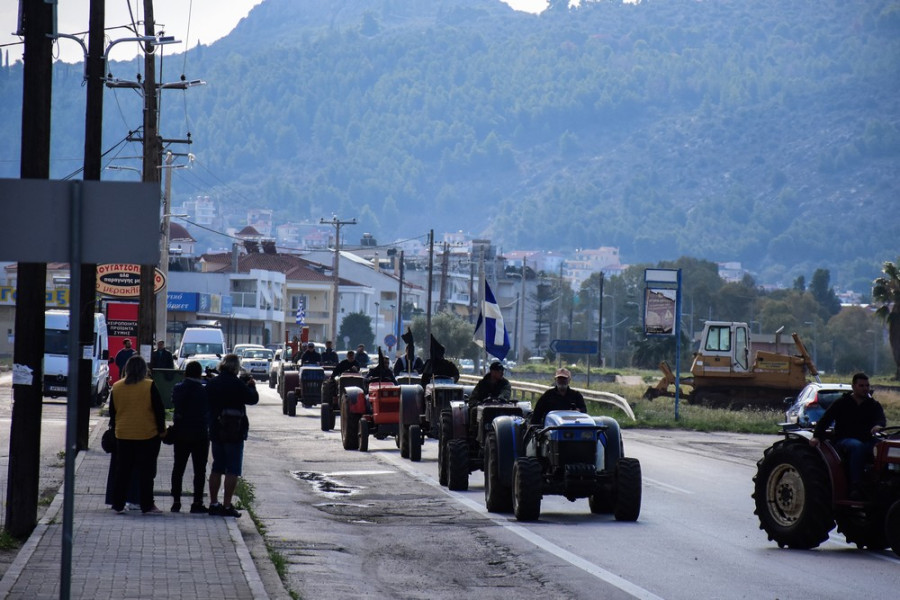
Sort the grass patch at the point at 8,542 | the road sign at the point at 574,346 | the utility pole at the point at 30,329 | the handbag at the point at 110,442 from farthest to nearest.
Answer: the road sign at the point at 574,346 → the handbag at the point at 110,442 → the utility pole at the point at 30,329 → the grass patch at the point at 8,542

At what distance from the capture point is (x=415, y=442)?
24.1 m

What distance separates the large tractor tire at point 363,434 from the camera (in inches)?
1040

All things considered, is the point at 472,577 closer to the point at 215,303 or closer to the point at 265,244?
the point at 215,303

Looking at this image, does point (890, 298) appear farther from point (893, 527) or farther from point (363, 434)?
point (893, 527)

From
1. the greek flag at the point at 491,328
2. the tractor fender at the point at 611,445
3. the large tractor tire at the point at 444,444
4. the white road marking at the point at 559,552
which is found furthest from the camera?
the greek flag at the point at 491,328

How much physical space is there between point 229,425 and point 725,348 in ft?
129

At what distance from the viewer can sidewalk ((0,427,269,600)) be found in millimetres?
10172

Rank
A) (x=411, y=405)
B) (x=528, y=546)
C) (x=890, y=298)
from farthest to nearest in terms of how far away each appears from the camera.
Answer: (x=890, y=298) < (x=411, y=405) < (x=528, y=546)

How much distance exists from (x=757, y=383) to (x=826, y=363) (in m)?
124

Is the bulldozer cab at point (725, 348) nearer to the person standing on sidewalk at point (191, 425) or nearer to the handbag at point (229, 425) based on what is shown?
the person standing on sidewalk at point (191, 425)

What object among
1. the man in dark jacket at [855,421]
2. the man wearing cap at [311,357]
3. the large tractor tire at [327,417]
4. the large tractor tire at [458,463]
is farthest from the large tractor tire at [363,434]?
the man wearing cap at [311,357]

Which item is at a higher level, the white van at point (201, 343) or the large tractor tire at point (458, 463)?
the white van at point (201, 343)

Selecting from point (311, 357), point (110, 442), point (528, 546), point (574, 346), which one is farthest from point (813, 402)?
point (110, 442)

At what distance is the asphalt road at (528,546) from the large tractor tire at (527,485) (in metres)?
0.25
